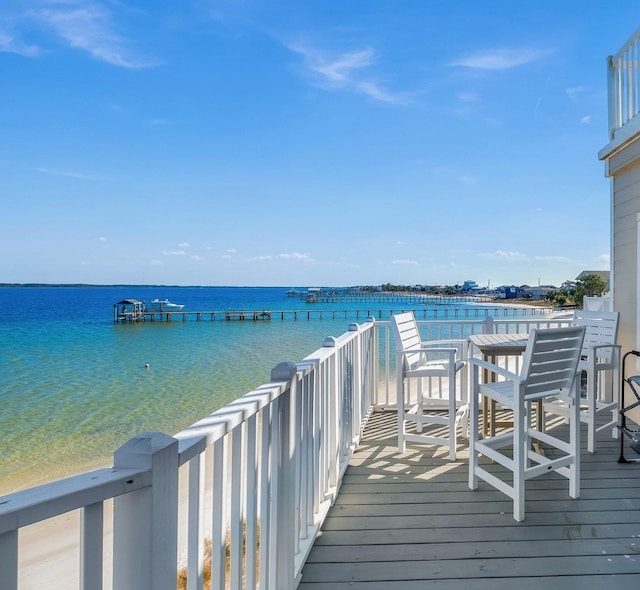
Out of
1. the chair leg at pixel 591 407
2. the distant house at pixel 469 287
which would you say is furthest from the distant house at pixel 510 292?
the chair leg at pixel 591 407

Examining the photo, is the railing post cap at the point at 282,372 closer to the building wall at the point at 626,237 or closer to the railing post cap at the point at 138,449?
the railing post cap at the point at 138,449

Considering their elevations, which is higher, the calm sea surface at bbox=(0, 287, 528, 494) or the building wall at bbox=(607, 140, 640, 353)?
the building wall at bbox=(607, 140, 640, 353)

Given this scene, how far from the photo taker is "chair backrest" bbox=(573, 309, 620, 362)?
3783 mm

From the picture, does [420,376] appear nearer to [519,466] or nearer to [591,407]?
[519,466]

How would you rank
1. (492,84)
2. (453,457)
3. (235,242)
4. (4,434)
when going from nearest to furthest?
(453,457) < (4,434) < (492,84) < (235,242)

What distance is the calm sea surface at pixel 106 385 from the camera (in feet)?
26.8

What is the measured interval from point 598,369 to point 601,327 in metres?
0.57

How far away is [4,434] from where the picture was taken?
30.2 feet

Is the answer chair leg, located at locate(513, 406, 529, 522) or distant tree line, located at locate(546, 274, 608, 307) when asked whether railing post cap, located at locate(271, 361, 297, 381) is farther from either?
distant tree line, located at locate(546, 274, 608, 307)

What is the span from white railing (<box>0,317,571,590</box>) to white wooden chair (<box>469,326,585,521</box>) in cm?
99

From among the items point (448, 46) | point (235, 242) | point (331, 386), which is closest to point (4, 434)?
point (331, 386)

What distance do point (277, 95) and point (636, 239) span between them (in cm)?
1025

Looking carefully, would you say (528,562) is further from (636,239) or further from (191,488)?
(636,239)

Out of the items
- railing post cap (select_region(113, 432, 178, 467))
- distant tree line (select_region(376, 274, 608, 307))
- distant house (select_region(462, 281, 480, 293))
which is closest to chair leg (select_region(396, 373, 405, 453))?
railing post cap (select_region(113, 432, 178, 467))
